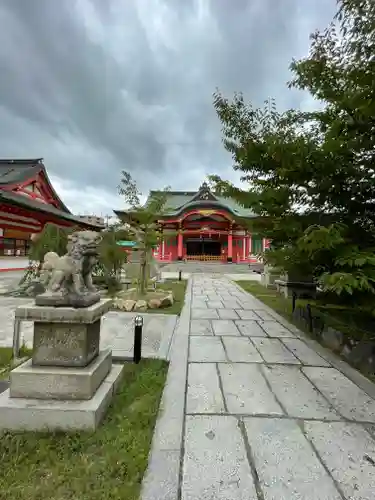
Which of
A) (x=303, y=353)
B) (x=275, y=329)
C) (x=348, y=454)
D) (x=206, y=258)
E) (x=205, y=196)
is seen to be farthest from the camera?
(x=205, y=196)

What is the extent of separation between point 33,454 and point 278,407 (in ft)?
6.67

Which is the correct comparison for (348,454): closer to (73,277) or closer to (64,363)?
(64,363)

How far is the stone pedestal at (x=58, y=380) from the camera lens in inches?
87.3

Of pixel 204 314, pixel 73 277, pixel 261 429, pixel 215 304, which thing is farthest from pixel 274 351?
pixel 215 304

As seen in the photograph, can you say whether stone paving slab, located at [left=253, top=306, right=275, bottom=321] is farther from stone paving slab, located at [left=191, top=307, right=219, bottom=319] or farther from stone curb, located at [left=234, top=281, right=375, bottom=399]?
stone paving slab, located at [left=191, top=307, right=219, bottom=319]

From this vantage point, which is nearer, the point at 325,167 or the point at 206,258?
the point at 325,167

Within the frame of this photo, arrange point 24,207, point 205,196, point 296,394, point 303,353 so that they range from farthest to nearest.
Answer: point 205,196 → point 24,207 → point 303,353 → point 296,394

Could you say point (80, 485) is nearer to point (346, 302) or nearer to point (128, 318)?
point (346, 302)

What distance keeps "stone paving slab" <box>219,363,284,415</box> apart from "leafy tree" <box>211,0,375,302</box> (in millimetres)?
1303

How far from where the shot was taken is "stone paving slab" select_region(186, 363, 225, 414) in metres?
2.57

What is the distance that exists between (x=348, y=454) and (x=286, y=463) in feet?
1.60

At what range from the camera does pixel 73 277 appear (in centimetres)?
259

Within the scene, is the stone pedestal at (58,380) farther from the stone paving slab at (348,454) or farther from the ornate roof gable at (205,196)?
the ornate roof gable at (205,196)

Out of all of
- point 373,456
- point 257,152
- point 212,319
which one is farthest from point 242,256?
point 373,456
